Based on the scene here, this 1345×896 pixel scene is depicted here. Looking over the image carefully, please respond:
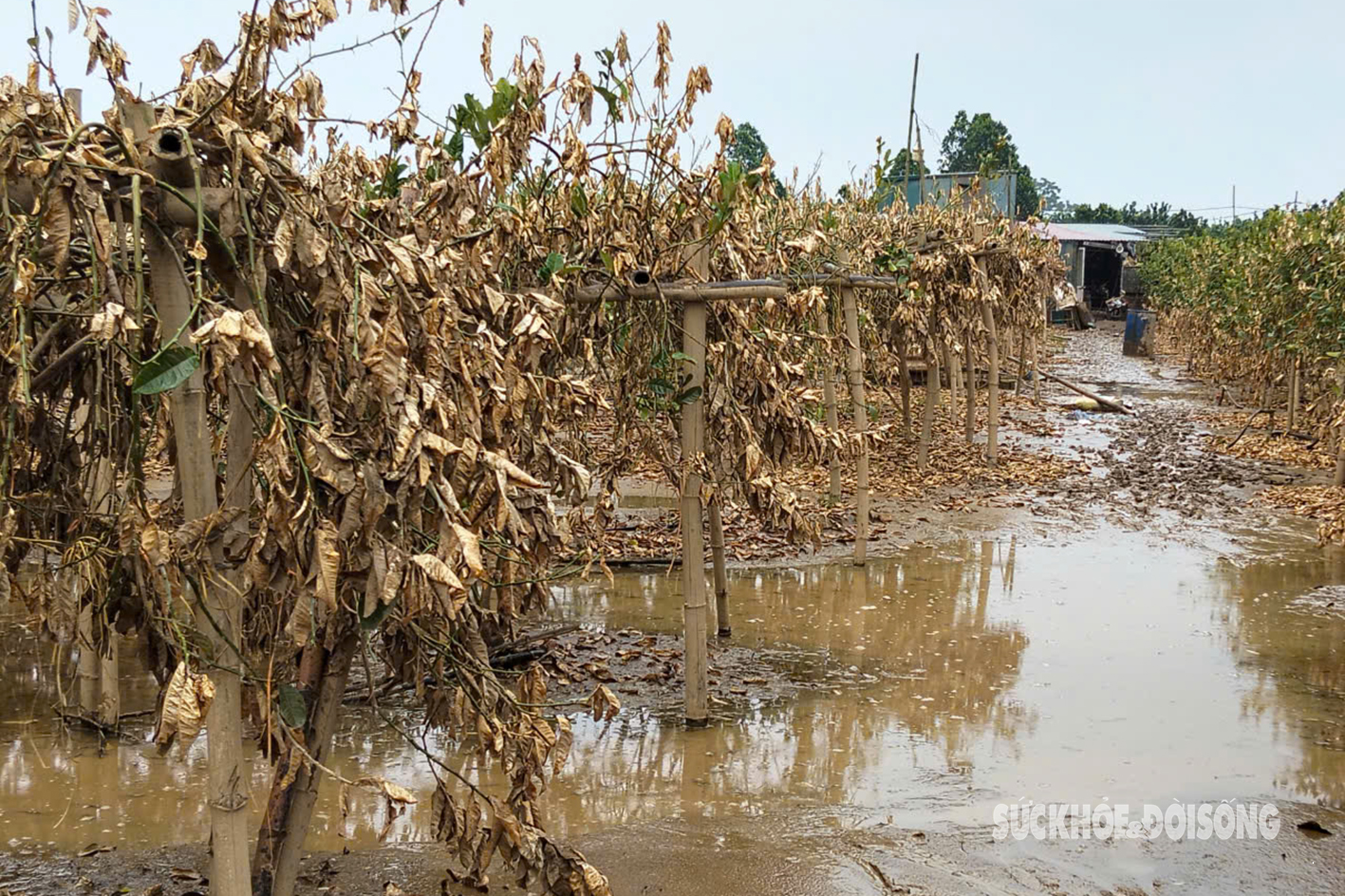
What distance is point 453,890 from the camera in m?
4.03

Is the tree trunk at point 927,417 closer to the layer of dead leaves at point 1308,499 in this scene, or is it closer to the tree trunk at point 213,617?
the layer of dead leaves at point 1308,499

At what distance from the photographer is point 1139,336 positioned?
2888cm

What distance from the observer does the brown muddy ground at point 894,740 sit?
4309 millimetres

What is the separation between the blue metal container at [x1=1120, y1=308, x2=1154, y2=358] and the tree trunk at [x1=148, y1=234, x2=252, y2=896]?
2882 cm

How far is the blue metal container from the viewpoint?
28.8 m

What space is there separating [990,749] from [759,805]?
1.33 m

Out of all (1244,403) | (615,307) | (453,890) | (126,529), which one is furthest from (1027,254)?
(126,529)

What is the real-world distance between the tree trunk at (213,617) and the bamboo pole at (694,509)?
2.96m

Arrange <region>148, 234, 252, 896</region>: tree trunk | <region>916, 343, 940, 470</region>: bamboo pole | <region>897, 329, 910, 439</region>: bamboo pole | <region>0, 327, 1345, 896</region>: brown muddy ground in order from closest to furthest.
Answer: <region>148, 234, 252, 896</region>: tree trunk < <region>0, 327, 1345, 896</region>: brown muddy ground < <region>897, 329, 910, 439</region>: bamboo pole < <region>916, 343, 940, 470</region>: bamboo pole

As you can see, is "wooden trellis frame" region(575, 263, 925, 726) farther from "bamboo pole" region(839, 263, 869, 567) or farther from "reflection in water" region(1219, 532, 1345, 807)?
"bamboo pole" region(839, 263, 869, 567)

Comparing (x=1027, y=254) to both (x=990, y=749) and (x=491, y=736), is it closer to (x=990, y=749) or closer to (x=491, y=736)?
(x=990, y=749)

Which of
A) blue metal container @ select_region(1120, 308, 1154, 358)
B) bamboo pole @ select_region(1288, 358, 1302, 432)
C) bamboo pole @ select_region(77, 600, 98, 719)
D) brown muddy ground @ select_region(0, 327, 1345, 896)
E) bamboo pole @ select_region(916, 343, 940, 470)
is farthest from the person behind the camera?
blue metal container @ select_region(1120, 308, 1154, 358)

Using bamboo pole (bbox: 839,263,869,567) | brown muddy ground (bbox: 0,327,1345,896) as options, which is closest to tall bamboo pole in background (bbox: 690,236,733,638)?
brown muddy ground (bbox: 0,327,1345,896)

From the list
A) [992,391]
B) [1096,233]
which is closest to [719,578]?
[992,391]
